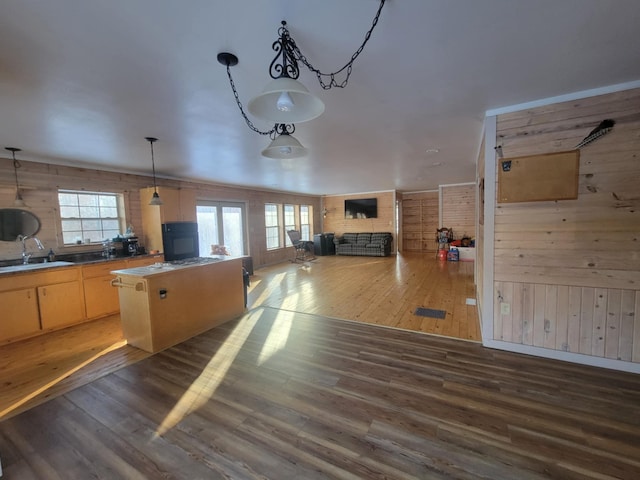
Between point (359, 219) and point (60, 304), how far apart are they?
8.63 meters

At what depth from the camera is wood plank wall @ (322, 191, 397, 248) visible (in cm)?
991

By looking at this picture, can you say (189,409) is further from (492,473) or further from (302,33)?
(302,33)

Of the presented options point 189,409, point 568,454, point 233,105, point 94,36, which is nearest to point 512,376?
point 568,454

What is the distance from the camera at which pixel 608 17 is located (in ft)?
4.75

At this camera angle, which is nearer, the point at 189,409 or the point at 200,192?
the point at 189,409

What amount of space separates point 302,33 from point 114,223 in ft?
16.2

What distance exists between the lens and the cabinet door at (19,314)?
326 cm

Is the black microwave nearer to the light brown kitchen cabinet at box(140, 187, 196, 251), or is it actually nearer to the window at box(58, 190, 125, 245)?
the light brown kitchen cabinet at box(140, 187, 196, 251)

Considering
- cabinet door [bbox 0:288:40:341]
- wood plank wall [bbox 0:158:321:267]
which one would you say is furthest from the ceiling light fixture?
wood plank wall [bbox 0:158:321:267]

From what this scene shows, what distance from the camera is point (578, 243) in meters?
2.48

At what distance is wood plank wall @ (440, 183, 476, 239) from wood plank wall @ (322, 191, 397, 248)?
1.74 metres

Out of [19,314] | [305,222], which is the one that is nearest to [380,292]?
[19,314]

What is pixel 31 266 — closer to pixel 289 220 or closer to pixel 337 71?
pixel 337 71

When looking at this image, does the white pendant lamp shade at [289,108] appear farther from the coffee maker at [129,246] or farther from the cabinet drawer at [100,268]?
the coffee maker at [129,246]
